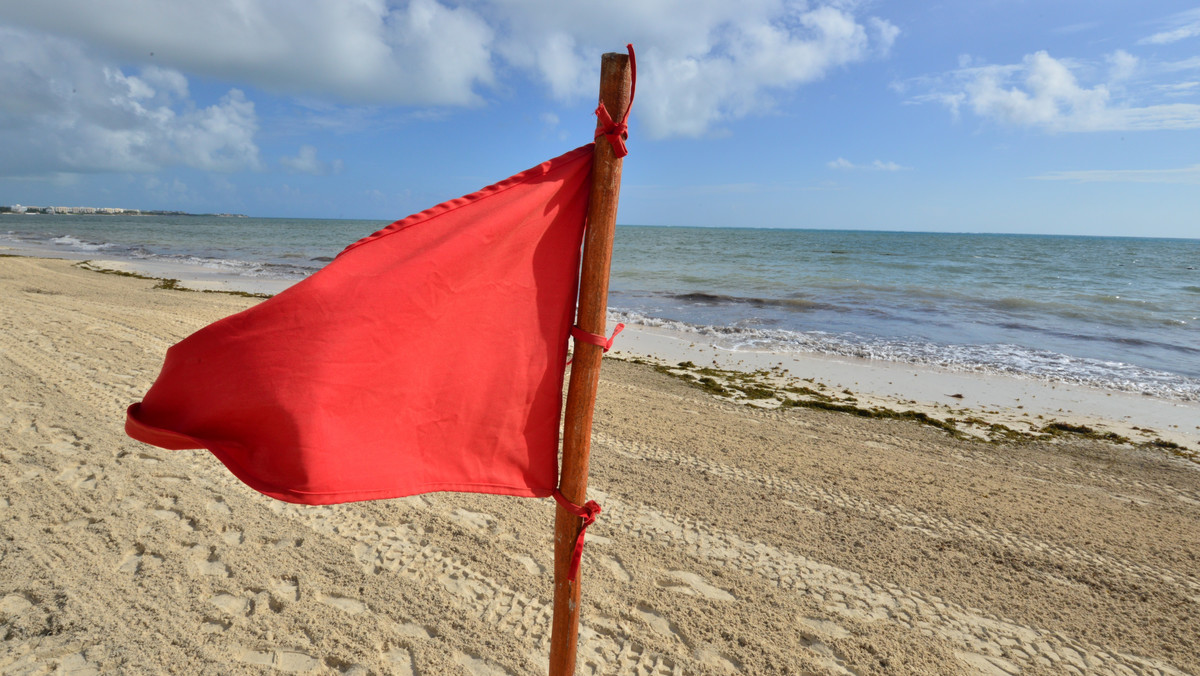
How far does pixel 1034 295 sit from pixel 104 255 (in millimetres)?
32920

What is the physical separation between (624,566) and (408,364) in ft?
7.33

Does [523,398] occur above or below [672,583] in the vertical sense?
above

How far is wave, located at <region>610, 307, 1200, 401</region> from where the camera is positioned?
29.1 feet

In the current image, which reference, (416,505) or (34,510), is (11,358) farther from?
(416,505)

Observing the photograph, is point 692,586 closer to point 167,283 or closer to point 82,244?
point 167,283

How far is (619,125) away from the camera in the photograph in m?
1.76

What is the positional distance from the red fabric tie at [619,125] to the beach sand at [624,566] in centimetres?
221

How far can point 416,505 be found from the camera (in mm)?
3975

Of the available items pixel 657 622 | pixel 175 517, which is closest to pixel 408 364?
pixel 657 622

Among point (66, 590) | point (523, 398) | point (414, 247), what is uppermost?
point (414, 247)

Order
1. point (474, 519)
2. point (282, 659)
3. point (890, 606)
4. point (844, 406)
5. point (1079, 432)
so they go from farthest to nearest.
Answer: point (844, 406)
point (1079, 432)
point (474, 519)
point (890, 606)
point (282, 659)

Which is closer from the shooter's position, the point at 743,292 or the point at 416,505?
the point at 416,505

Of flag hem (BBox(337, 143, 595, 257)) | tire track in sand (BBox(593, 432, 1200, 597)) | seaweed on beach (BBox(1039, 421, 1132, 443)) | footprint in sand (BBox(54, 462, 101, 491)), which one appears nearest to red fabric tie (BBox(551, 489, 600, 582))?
flag hem (BBox(337, 143, 595, 257))

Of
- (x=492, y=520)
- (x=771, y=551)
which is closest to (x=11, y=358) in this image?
(x=492, y=520)
